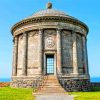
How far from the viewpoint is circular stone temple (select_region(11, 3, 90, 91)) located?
2441cm

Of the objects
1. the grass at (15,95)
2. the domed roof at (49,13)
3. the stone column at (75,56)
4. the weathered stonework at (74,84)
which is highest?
the domed roof at (49,13)

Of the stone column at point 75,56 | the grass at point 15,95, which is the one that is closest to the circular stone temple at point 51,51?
the stone column at point 75,56

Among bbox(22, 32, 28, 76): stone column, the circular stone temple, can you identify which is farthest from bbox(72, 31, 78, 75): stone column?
bbox(22, 32, 28, 76): stone column

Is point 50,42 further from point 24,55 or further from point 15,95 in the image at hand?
point 15,95

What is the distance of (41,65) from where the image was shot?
24344mm

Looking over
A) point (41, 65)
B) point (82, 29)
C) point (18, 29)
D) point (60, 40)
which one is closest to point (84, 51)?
point (82, 29)

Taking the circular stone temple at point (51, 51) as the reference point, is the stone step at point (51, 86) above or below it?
below

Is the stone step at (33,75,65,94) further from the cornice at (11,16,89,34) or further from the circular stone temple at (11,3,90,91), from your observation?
the cornice at (11,16,89,34)

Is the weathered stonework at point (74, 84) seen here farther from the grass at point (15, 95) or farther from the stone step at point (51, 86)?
the grass at point (15, 95)

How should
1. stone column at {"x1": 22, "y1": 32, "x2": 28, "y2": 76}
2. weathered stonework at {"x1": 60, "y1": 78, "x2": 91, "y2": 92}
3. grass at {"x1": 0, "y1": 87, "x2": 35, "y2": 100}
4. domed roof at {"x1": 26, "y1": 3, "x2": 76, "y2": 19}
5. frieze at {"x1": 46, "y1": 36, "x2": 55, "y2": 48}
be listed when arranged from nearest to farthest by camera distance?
1. grass at {"x1": 0, "y1": 87, "x2": 35, "y2": 100}
2. weathered stonework at {"x1": 60, "y1": 78, "x2": 91, "y2": 92}
3. frieze at {"x1": 46, "y1": 36, "x2": 55, "y2": 48}
4. stone column at {"x1": 22, "y1": 32, "x2": 28, "y2": 76}
5. domed roof at {"x1": 26, "y1": 3, "x2": 76, "y2": 19}

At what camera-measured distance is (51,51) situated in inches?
978

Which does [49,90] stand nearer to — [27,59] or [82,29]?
[27,59]

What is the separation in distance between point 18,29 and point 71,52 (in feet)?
26.9

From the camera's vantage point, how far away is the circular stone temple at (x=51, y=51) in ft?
80.1
